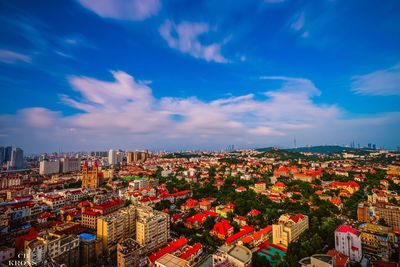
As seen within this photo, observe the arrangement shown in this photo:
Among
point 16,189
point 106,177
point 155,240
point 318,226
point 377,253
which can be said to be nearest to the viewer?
point 377,253

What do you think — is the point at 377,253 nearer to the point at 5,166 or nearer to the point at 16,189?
the point at 16,189

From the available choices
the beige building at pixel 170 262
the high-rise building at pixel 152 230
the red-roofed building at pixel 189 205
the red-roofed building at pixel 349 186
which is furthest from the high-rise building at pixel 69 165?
the red-roofed building at pixel 349 186

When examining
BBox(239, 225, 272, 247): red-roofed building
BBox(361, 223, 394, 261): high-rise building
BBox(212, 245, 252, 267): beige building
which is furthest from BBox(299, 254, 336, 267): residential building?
BBox(361, 223, 394, 261): high-rise building

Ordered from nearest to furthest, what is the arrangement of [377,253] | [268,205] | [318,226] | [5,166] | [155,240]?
[377,253]
[155,240]
[318,226]
[268,205]
[5,166]

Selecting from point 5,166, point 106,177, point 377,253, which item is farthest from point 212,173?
point 5,166

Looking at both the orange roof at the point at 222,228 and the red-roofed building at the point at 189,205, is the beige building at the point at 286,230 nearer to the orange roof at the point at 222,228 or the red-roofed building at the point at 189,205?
the orange roof at the point at 222,228

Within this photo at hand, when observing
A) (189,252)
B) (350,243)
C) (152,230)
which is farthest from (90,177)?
(350,243)
